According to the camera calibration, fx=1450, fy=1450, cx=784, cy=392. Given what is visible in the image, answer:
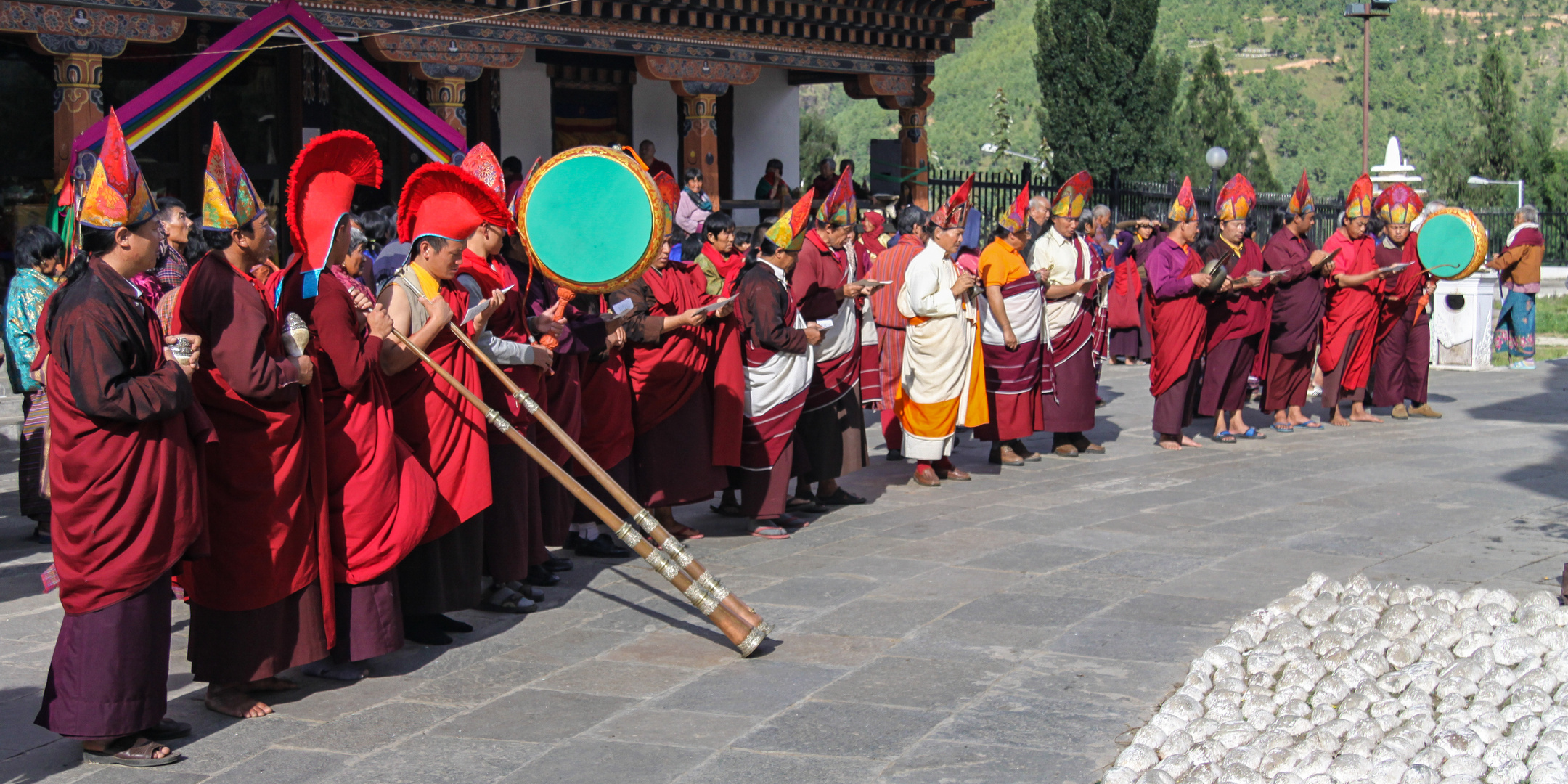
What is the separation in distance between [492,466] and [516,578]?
40 cm

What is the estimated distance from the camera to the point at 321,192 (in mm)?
4277

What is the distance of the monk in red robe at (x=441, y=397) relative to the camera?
462 centimetres

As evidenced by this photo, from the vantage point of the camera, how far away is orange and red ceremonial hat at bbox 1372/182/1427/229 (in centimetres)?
1009

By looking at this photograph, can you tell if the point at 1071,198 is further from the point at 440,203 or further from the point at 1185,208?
the point at 440,203

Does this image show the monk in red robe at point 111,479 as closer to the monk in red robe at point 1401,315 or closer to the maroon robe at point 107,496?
the maroon robe at point 107,496

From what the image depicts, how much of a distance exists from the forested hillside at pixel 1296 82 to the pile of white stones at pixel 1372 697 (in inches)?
1092

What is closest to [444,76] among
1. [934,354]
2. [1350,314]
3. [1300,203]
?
[934,354]

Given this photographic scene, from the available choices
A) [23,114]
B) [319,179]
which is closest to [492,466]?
[319,179]

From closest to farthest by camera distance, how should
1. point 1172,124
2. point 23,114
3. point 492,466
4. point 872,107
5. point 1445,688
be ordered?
point 1445,688
point 492,466
point 23,114
point 1172,124
point 872,107

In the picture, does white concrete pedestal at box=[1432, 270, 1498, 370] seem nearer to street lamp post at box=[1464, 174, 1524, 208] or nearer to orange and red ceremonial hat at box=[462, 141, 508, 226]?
orange and red ceremonial hat at box=[462, 141, 508, 226]

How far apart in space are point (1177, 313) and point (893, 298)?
1.95m

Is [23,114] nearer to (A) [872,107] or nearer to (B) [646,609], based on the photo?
(B) [646,609]

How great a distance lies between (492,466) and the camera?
505 centimetres

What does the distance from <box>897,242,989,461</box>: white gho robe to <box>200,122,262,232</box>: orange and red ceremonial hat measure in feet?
13.1
